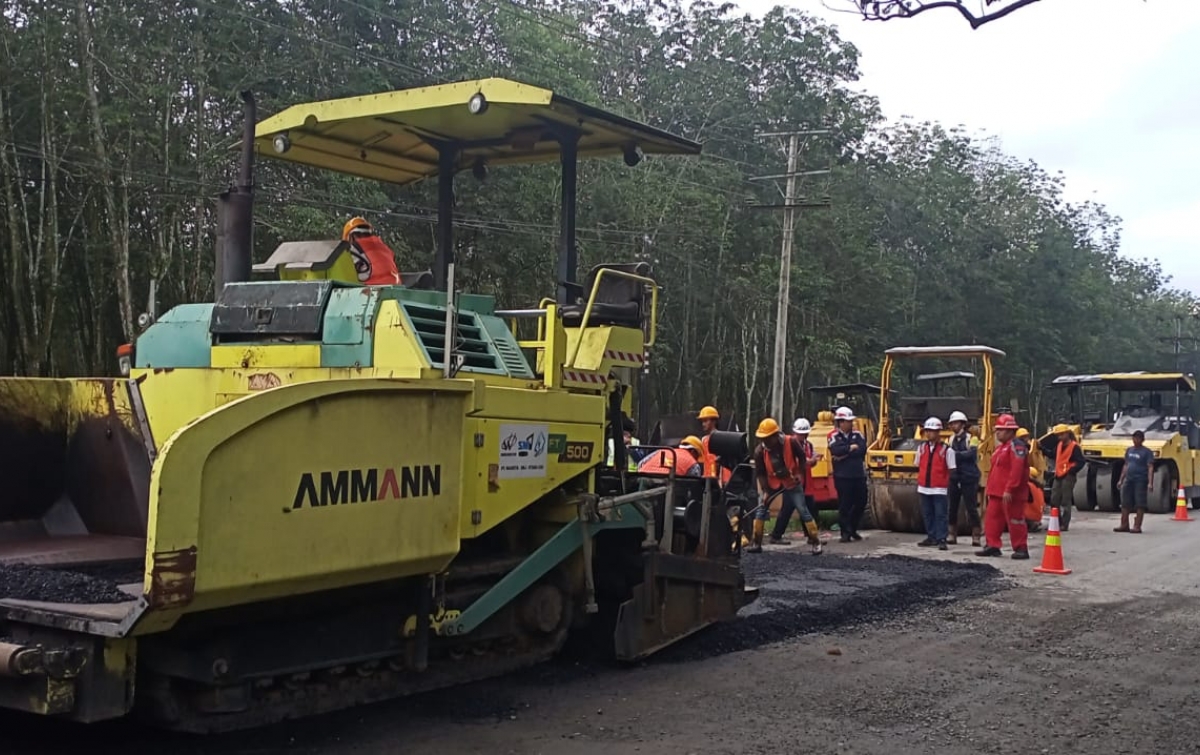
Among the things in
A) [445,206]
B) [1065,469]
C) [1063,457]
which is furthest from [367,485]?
[1063,457]

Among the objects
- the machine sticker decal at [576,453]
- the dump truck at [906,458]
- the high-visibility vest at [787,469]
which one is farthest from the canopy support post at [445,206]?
the dump truck at [906,458]

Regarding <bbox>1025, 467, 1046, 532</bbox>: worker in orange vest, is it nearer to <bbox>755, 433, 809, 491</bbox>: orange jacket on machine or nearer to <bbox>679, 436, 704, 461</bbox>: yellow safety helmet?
<bbox>755, 433, 809, 491</bbox>: orange jacket on machine

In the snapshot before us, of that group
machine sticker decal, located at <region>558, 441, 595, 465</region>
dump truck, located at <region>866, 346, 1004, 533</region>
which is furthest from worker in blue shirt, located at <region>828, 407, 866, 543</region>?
machine sticker decal, located at <region>558, 441, 595, 465</region>

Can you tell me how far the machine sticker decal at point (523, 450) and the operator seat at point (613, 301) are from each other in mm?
916

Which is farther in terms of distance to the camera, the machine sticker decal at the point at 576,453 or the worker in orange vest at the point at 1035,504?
the worker in orange vest at the point at 1035,504

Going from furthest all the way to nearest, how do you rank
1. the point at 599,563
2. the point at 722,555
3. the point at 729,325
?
the point at 729,325 → the point at 722,555 → the point at 599,563

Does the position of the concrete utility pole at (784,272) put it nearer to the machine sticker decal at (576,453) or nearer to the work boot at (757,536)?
the work boot at (757,536)

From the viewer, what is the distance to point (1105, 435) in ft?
70.4

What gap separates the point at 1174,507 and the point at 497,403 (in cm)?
1889

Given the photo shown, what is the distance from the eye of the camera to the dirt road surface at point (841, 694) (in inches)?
198

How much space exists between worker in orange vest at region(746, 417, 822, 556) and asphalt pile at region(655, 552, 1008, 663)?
68cm

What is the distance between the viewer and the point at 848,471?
13711 millimetres

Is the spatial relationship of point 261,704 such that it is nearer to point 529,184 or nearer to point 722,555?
point 722,555

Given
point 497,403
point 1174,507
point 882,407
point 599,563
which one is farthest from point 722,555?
point 1174,507
